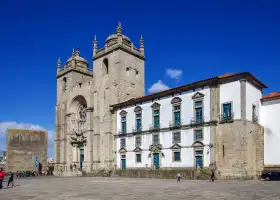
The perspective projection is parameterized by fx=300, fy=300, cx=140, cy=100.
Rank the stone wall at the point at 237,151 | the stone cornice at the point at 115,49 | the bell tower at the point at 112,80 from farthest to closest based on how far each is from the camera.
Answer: the stone cornice at the point at 115,49 → the bell tower at the point at 112,80 → the stone wall at the point at 237,151

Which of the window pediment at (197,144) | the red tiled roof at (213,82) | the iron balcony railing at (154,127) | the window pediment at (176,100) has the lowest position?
the window pediment at (197,144)

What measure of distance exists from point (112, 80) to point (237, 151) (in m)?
21.3

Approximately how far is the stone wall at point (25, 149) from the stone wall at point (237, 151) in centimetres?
3855

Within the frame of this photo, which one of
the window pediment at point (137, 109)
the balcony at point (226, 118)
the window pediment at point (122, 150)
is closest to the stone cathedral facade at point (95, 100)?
the window pediment at point (122, 150)

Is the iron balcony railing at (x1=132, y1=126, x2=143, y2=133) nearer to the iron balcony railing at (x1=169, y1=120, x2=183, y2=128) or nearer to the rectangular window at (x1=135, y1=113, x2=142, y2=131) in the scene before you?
the rectangular window at (x1=135, y1=113, x2=142, y2=131)

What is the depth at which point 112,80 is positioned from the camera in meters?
44.0

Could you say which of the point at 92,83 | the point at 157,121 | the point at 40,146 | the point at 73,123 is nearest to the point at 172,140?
the point at 157,121

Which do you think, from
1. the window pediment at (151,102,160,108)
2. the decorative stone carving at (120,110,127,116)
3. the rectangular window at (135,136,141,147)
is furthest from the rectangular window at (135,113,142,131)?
the window pediment at (151,102,160,108)

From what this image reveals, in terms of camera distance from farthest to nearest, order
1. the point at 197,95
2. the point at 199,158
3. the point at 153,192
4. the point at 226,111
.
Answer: the point at 197,95, the point at 199,158, the point at 226,111, the point at 153,192

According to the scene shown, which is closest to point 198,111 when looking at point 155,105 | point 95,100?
point 155,105

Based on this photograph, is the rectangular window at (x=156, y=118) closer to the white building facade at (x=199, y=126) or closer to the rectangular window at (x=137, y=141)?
the white building facade at (x=199, y=126)

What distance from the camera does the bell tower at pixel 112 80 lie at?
43500 mm

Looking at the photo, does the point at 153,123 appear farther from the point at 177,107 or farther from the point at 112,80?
the point at 112,80

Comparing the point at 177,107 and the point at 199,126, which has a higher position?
the point at 177,107
